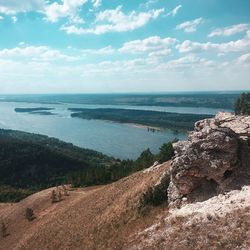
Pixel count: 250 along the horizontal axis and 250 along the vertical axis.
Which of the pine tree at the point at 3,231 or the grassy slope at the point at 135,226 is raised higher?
the grassy slope at the point at 135,226

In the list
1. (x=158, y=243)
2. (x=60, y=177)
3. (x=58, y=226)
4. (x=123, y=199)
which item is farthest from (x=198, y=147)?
(x=60, y=177)

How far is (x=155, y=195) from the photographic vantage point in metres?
37.6

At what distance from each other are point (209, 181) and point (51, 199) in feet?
148

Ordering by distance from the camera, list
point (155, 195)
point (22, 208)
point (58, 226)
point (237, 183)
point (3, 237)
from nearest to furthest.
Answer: point (237, 183), point (155, 195), point (58, 226), point (3, 237), point (22, 208)

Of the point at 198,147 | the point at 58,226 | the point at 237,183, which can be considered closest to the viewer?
the point at 237,183

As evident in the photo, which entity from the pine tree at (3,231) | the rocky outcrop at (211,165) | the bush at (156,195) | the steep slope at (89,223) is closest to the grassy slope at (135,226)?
the steep slope at (89,223)

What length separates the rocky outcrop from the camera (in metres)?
32.3

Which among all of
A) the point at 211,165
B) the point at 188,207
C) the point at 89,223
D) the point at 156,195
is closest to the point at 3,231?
the point at 89,223

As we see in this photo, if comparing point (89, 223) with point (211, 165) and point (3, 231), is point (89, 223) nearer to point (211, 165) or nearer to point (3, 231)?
point (211, 165)

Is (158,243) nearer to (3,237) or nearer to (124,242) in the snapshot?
(124,242)

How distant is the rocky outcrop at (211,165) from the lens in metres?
32.3

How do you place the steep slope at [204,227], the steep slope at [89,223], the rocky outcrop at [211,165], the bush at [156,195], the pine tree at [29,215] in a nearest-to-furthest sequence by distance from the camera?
1. the steep slope at [204,227]
2. the rocky outcrop at [211,165]
3. the steep slope at [89,223]
4. the bush at [156,195]
5. the pine tree at [29,215]

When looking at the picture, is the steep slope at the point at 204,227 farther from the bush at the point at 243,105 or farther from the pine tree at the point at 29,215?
the bush at the point at 243,105

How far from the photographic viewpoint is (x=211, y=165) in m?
32.5
